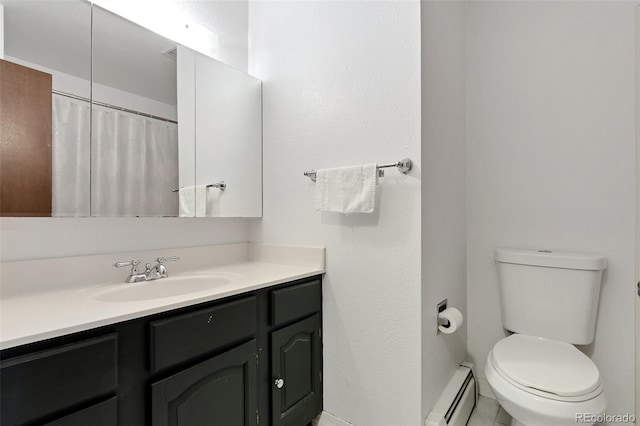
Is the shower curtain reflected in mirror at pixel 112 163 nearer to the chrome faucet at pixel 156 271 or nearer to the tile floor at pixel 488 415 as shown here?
the chrome faucet at pixel 156 271

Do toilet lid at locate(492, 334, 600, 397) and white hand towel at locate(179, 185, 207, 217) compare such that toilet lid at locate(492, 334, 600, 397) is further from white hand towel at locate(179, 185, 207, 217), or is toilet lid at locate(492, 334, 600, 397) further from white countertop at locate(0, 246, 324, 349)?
white hand towel at locate(179, 185, 207, 217)

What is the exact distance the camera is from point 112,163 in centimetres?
127

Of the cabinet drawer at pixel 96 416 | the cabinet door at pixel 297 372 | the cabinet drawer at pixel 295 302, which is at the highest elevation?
the cabinet drawer at pixel 295 302

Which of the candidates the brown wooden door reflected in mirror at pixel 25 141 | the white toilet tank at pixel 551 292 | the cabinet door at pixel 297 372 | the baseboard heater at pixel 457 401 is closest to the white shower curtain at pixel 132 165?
the brown wooden door reflected in mirror at pixel 25 141

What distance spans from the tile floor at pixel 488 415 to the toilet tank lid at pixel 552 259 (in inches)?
30.7

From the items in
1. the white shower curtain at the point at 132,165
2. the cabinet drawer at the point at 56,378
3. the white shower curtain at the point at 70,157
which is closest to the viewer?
the cabinet drawer at the point at 56,378

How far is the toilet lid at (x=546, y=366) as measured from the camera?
110 cm

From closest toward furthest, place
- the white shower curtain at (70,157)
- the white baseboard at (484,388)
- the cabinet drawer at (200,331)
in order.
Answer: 1. the cabinet drawer at (200,331)
2. the white shower curtain at (70,157)
3. the white baseboard at (484,388)

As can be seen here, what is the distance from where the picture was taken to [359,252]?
138 centimetres

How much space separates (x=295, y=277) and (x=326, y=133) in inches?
26.8

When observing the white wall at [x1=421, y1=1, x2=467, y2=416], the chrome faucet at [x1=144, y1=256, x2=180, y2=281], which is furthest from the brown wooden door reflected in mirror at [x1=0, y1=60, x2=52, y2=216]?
the white wall at [x1=421, y1=1, x2=467, y2=416]

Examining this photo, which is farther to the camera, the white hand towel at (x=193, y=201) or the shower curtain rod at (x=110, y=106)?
the white hand towel at (x=193, y=201)

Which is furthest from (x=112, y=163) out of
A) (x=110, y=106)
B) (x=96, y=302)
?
(x=96, y=302)

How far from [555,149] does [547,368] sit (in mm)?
1043
